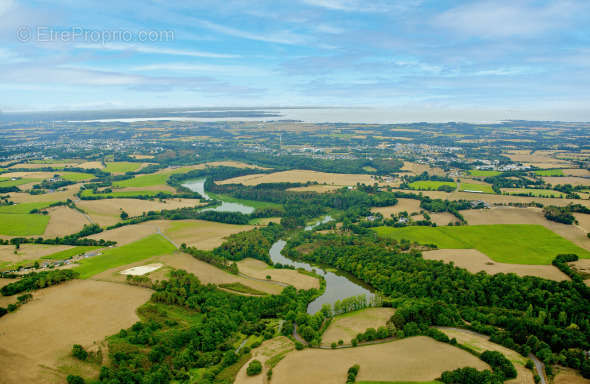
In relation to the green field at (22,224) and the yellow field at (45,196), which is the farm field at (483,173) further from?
the yellow field at (45,196)

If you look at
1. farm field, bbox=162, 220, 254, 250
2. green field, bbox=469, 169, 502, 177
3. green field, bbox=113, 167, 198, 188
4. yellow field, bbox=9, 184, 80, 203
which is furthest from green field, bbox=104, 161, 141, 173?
green field, bbox=469, 169, 502, 177

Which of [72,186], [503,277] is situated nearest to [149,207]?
[72,186]

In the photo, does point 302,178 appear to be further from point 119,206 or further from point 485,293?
point 485,293

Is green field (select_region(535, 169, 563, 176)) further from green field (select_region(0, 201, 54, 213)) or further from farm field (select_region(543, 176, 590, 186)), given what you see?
green field (select_region(0, 201, 54, 213))

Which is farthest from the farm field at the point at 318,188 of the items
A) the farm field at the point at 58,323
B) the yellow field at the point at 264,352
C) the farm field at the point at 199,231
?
the yellow field at the point at 264,352

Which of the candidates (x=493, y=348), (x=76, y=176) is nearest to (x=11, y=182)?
(x=76, y=176)
